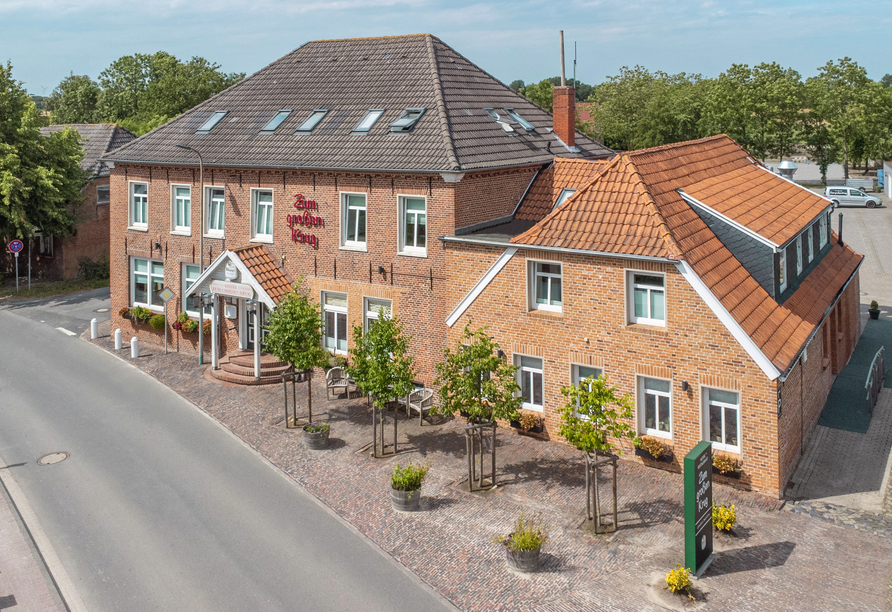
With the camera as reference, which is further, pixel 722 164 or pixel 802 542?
pixel 722 164

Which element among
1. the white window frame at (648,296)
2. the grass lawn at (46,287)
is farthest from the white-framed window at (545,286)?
the grass lawn at (46,287)

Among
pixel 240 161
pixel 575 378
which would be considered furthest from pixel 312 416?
pixel 240 161

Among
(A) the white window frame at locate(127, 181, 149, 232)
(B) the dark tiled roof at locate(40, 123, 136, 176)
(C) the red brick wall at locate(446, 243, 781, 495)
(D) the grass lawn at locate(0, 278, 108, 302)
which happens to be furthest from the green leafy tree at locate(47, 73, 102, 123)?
(C) the red brick wall at locate(446, 243, 781, 495)

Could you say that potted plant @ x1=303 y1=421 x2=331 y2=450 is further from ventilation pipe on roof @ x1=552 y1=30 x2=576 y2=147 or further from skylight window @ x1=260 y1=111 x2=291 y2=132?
ventilation pipe on roof @ x1=552 y1=30 x2=576 y2=147

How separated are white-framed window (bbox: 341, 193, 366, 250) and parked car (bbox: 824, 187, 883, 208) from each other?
49929 millimetres

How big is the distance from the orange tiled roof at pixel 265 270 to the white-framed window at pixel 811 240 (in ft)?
52.7

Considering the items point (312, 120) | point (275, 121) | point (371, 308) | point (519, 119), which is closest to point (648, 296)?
point (371, 308)

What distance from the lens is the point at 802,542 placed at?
50.8ft

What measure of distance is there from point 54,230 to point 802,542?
38129mm

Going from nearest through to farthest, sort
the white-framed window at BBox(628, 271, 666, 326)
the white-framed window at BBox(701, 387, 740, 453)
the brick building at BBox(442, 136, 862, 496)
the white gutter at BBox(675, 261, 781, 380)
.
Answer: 1. the white gutter at BBox(675, 261, 781, 380)
2. the brick building at BBox(442, 136, 862, 496)
3. the white-framed window at BBox(701, 387, 740, 453)
4. the white-framed window at BBox(628, 271, 666, 326)

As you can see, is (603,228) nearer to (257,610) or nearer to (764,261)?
(764,261)

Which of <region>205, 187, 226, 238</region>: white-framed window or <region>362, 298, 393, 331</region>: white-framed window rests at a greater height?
<region>205, 187, 226, 238</region>: white-framed window

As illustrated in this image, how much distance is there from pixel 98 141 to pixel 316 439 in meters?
35.2

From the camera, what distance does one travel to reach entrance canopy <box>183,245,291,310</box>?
84.2 feet
